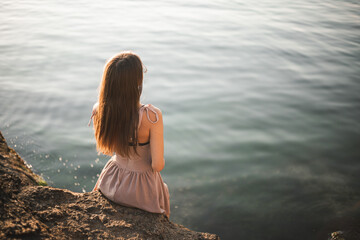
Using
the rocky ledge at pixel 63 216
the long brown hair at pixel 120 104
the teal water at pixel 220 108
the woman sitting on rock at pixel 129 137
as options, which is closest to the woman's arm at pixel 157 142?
the woman sitting on rock at pixel 129 137

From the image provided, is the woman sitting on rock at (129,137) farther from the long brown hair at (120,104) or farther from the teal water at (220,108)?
the teal water at (220,108)

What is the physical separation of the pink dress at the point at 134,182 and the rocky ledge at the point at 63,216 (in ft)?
0.20

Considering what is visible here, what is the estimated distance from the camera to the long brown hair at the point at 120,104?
2.16 m

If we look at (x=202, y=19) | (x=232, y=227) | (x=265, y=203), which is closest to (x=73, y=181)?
(x=232, y=227)

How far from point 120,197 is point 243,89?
4.85 metres

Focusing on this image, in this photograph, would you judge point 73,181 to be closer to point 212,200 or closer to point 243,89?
point 212,200

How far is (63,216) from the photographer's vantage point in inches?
84.7

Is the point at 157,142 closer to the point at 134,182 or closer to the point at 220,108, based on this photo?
the point at 134,182

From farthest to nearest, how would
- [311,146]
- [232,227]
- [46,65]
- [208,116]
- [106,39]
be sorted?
1. [106,39]
2. [46,65]
3. [208,116]
4. [311,146]
5. [232,227]

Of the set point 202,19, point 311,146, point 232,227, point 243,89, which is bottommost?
point 232,227

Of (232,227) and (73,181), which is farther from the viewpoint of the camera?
(73,181)

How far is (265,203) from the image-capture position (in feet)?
13.3

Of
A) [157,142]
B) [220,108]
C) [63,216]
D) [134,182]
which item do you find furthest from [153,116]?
[220,108]

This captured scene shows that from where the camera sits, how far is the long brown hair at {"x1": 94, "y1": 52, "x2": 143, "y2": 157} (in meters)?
2.16
